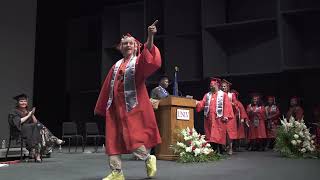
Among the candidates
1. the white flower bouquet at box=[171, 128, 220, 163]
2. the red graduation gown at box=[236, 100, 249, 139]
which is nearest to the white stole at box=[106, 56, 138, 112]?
the white flower bouquet at box=[171, 128, 220, 163]

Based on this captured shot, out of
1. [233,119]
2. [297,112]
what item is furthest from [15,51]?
[297,112]

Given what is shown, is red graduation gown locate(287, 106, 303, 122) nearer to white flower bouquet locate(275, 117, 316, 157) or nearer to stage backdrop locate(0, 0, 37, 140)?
white flower bouquet locate(275, 117, 316, 157)

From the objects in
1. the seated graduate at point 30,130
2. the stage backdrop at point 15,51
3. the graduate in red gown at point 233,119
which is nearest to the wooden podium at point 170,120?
the graduate in red gown at point 233,119

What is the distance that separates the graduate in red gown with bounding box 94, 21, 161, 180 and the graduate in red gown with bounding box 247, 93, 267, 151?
4.99 m

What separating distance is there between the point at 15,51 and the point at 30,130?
2.99 meters

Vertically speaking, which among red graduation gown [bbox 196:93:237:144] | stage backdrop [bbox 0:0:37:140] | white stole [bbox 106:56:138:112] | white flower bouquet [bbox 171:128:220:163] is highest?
stage backdrop [bbox 0:0:37:140]

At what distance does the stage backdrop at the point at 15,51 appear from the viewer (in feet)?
25.9

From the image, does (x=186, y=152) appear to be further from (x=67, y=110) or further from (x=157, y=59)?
(x=67, y=110)

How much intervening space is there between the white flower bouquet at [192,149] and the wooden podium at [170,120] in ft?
0.57

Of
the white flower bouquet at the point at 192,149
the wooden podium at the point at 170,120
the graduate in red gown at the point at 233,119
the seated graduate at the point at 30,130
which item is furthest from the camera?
the graduate in red gown at the point at 233,119

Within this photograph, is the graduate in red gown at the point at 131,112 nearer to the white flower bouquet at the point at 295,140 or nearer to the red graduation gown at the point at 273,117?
the white flower bouquet at the point at 295,140

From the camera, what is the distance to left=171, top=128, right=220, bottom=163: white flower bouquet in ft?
17.1

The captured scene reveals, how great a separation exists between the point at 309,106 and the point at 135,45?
5.91 m

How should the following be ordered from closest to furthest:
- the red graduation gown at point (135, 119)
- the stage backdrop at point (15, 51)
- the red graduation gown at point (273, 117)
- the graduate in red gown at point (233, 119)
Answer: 1. the red graduation gown at point (135, 119)
2. the graduate in red gown at point (233, 119)
3. the stage backdrop at point (15, 51)
4. the red graduation gown at point (273, 117)
